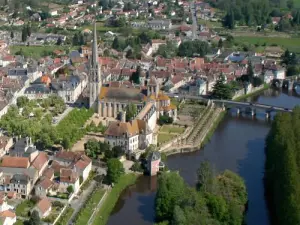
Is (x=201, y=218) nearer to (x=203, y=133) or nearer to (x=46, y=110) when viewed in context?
(x=203, y=133)

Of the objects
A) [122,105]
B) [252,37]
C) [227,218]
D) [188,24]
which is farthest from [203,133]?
[188,24]

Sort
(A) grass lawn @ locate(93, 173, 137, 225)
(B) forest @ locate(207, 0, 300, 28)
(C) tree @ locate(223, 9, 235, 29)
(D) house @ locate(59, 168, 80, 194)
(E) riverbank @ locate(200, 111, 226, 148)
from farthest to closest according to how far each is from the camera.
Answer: (B) forest @ locate(207, 0, 300, 28), (C) tree @ locate(223, 9, 235, 29), (E) riverbank @ locate(200, 111, 226, 148), (D) house @ locate(59, 168, 80, 194), (A) grass lawn @ locate(93, 173, 137, 225)

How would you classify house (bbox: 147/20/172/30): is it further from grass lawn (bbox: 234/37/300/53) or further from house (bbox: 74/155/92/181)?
house (bbox: 74/155/92/181)

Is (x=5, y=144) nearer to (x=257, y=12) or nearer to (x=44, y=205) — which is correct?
(x=44, y=205)

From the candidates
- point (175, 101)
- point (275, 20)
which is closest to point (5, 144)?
point (175, 101)

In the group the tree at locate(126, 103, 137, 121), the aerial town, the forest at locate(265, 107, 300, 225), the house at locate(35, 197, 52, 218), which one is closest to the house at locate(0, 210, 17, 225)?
the aerial town
